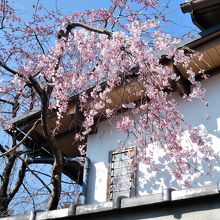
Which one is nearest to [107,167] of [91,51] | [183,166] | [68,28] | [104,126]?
[104,126]

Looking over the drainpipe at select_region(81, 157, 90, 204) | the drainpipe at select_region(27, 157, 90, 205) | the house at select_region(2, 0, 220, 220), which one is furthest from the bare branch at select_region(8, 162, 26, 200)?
the drainpipe at select_region(81, 157, 90, 204)

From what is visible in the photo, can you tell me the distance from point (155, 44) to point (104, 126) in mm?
Result: 2337

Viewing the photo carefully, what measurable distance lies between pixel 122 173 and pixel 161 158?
0.86 metres

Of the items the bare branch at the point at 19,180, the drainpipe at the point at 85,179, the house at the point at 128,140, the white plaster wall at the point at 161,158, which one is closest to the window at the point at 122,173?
the house at the point at 128,140

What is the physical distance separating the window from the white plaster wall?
0.13 meters

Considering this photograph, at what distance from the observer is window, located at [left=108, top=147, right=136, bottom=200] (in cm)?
779

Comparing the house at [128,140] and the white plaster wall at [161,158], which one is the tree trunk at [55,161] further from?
the white plaster wall at [161,158]

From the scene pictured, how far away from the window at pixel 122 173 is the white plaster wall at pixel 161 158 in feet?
0.43

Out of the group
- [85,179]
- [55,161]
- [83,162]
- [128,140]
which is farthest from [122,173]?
[55,161]

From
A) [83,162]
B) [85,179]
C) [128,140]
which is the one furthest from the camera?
[83,162]

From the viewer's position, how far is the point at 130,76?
7.86 m

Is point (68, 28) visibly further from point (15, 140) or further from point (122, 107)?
point (15, 140)

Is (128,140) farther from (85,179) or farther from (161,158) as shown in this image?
(85,179)

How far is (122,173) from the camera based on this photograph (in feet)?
26.4
